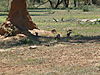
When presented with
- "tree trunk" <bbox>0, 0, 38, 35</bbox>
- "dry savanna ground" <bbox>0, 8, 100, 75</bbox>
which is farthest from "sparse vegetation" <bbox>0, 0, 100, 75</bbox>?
"tree trunk" <bbox>0, 0, 38, 35</bbox>

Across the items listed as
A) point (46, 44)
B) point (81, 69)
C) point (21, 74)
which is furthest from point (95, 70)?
point (46, 44)

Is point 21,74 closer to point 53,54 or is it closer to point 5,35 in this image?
point 53,54

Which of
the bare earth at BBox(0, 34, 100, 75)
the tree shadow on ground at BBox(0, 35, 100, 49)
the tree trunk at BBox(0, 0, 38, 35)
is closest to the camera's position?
the bare earth at BBox(0, 34, 100, 75)

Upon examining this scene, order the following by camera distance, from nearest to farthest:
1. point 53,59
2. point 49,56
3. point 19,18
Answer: point 53,59, point 49,56, point 19,18

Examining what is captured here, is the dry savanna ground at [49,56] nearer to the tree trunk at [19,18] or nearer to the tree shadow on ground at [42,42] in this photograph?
the tree shadow on ground at [42,42]

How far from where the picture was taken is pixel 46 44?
1409cm

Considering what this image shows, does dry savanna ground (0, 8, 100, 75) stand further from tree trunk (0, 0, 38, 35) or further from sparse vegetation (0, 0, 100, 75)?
tree trunk (0, 0, 38, 35)

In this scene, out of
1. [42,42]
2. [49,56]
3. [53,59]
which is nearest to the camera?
[53,59]

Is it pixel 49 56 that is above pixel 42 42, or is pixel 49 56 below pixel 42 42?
above

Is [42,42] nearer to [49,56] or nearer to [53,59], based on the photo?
[49,56]

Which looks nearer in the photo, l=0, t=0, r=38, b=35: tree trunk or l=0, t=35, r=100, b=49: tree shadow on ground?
l=0, t=35, r=100, b=49: tree shadow on ground

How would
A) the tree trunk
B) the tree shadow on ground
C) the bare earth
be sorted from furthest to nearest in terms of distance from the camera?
the tree trunk, the tree shadow on ground, the bare earth

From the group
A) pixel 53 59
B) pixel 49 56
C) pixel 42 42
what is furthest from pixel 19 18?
pixel 53 59

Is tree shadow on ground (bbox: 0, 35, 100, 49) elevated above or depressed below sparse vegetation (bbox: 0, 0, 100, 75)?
below
